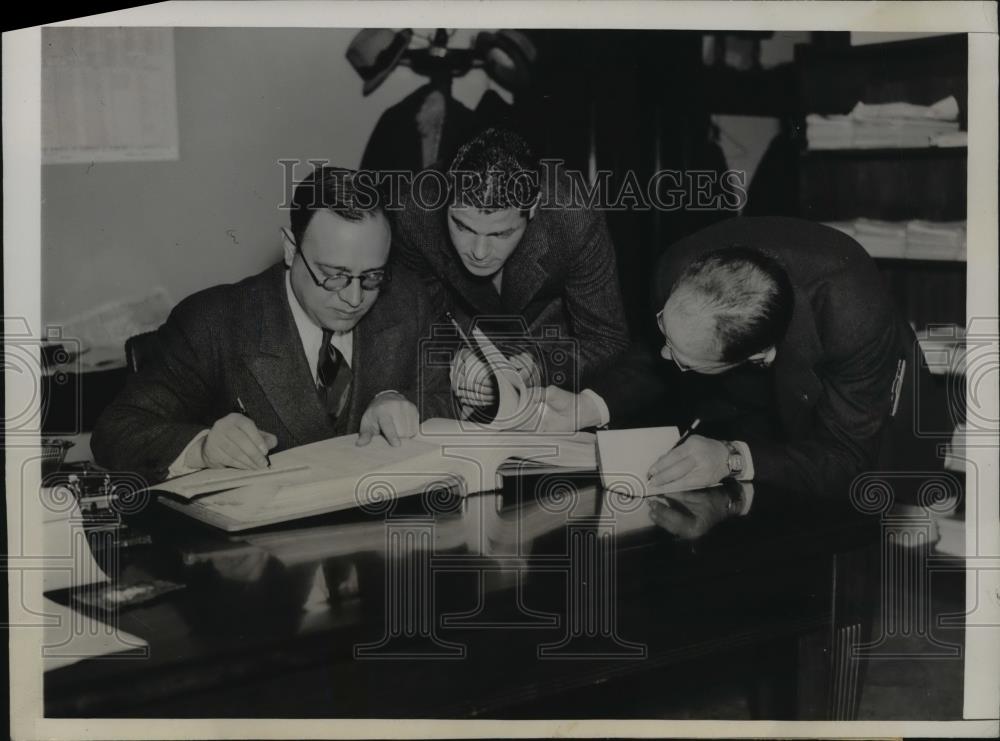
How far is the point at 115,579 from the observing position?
7.34 feet

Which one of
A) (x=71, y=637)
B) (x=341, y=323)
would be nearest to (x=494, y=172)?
(x=341, y=323)

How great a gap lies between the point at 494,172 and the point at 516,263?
0.22 meters

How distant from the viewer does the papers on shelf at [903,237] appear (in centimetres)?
242

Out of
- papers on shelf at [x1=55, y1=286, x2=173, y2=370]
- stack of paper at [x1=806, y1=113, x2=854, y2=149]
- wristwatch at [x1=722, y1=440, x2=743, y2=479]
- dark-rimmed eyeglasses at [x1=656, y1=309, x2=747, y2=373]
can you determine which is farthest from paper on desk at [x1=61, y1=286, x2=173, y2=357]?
stack of paper at [x1=806, y1=113, x2=854, y2=149]

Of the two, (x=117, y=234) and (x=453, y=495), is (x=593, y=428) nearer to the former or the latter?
(x=453, y=495)

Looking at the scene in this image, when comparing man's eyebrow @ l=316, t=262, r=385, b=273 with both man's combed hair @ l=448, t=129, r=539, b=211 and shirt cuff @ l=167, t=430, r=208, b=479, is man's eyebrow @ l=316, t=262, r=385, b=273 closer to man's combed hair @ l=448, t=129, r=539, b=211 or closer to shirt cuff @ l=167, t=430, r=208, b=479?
man's combed hair @ l=448, t=129, r=539, b=211

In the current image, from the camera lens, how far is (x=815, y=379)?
2.43 m

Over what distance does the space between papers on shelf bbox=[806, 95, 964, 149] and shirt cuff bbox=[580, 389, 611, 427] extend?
30.9 inches

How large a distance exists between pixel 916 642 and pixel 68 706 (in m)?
1.98

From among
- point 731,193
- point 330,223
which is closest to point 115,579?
point 330,223

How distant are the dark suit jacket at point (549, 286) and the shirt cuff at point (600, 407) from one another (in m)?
0.04

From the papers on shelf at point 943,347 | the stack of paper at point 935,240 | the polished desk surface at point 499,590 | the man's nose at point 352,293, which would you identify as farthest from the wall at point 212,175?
the papers on shelf at point 943,347

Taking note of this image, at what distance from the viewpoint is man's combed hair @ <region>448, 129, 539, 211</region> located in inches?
93.0

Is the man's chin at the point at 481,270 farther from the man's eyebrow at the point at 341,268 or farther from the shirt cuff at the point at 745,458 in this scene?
the shirt cuff at the point at 745,458
